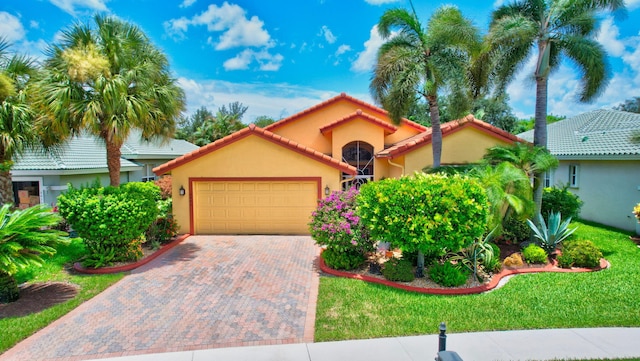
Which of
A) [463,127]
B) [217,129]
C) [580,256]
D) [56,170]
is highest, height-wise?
[217,129]

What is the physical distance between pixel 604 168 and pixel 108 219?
19895 millimetres

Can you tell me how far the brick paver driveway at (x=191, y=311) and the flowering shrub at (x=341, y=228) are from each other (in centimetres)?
110

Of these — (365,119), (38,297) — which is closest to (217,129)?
(365,119)

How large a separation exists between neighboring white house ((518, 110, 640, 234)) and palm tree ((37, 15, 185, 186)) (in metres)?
16.3

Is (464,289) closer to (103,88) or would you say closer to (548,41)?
(548,41)

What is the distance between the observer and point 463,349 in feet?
18.9

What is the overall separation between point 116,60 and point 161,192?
→ 30.0ft

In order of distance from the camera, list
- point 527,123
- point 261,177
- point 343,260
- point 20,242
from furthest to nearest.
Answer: point 527,123 < point 261,177 < point 343,260 < point 20,242

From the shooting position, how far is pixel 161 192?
61.0 ft

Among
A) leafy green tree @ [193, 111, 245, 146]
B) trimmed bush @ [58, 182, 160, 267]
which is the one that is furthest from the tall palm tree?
leafy green tree @ [193, 111, 245, 146]

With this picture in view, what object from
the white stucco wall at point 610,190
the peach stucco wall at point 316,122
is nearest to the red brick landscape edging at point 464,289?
the white stucco wall at point 610,190

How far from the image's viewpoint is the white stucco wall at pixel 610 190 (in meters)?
14.2

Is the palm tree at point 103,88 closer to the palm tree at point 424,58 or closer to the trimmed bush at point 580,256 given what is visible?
the palm tree at point 424,58

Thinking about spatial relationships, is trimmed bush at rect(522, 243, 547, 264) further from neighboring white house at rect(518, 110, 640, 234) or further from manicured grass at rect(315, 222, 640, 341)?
neighboring white house at rect(518, 110, 640, 234)
